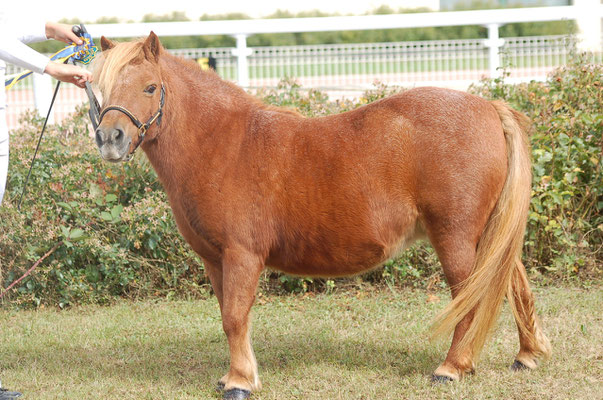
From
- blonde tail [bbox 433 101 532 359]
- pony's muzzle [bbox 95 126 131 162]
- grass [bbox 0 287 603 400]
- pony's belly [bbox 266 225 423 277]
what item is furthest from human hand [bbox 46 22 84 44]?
blonde tail [bbox 433 101 532 359]

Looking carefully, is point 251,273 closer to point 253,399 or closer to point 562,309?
point 253,399

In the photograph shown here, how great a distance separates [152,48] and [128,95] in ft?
1.11

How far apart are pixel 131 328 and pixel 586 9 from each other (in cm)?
904

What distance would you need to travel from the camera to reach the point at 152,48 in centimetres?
384

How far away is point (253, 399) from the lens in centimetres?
404

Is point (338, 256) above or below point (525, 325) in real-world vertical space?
above

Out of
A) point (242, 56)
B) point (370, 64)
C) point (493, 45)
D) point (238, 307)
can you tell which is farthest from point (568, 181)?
point (370, 64)

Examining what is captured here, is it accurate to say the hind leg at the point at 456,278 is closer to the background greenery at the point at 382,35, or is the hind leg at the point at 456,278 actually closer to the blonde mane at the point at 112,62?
the blonde mane at the point at 112,62

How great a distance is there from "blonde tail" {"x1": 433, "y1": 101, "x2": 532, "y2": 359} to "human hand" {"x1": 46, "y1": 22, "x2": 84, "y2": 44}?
2.82 meters

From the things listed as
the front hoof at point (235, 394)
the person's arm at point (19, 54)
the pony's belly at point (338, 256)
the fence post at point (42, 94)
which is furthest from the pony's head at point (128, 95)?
the fence post at point (42, 94)

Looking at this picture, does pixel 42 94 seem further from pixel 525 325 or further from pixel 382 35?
pixel 382 35

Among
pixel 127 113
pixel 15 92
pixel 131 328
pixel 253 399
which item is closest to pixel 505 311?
pixel 253 399

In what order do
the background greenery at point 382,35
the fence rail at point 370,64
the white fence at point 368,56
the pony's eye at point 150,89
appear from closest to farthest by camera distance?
the pony's eye at point 150,89
the white fence at point 368,56
the fence rail at point 370,64
the background greenery at point 382,35

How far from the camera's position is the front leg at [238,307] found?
3.88 metres
